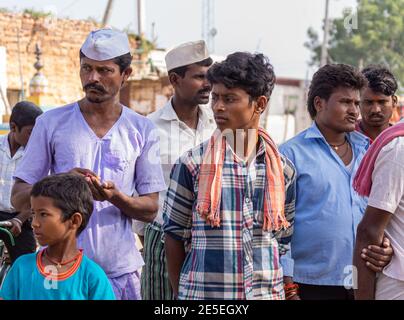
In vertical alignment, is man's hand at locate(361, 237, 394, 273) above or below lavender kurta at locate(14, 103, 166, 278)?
below

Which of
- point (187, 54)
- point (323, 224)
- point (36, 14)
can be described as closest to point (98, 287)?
point (323, 224)

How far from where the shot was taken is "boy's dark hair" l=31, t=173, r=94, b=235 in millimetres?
3502

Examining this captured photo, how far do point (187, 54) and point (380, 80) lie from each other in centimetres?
123

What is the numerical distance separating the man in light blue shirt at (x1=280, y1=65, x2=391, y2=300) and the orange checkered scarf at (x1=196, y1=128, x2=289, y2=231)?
2.42ft

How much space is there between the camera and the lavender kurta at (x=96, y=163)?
3803 mm

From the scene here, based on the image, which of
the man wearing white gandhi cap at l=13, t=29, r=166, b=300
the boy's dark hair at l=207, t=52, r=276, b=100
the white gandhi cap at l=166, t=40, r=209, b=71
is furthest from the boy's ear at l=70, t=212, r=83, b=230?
the white gandhi cap at l=166, t=40, r=209, b=71

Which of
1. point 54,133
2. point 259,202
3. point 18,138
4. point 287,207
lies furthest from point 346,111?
point 18,138

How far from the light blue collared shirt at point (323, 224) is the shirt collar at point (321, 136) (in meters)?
0.15

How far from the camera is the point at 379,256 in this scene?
3488 millimetres

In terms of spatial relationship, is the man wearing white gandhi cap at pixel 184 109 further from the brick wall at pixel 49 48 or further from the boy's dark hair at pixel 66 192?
the brick wall at pixel 49 48

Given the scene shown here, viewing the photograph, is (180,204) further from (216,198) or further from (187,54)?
(187,54)

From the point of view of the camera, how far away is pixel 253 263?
3.36 m

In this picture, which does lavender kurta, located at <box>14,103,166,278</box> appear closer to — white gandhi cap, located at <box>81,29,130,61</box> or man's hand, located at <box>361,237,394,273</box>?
white gandhi cap, located at <box>81,29,130,61</box>
